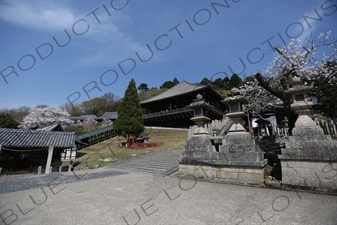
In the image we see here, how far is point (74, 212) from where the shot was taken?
11.9 ft

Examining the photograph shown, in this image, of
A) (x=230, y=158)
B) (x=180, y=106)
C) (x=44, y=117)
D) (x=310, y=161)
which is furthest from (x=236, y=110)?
(x=44, y=117)

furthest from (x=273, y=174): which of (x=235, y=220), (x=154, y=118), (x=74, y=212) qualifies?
(x=154, y=118)

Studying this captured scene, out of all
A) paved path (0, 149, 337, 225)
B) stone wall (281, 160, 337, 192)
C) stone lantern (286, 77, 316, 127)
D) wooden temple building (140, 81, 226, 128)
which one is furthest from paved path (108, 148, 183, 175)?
wooden temple building (140, 81, 226, 128)

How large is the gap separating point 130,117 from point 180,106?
11.2 metres

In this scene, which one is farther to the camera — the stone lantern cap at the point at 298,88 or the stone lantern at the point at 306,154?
the stone lantern cap at the point at 298,88

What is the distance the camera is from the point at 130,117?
21219mm

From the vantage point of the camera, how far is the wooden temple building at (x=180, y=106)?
2687 cm

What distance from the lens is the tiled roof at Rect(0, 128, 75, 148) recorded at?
11.1 metres

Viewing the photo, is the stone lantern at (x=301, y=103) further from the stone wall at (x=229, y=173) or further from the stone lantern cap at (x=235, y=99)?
the stone wall at (x=229, y=173)

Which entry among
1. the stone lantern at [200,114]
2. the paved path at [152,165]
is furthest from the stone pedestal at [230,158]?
the paved path at [152,165]

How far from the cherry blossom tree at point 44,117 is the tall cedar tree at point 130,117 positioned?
19.7 m

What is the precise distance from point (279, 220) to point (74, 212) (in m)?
3.99

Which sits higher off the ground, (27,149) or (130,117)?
(130,117)

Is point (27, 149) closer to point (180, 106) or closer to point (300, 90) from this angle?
point (300, 90)
